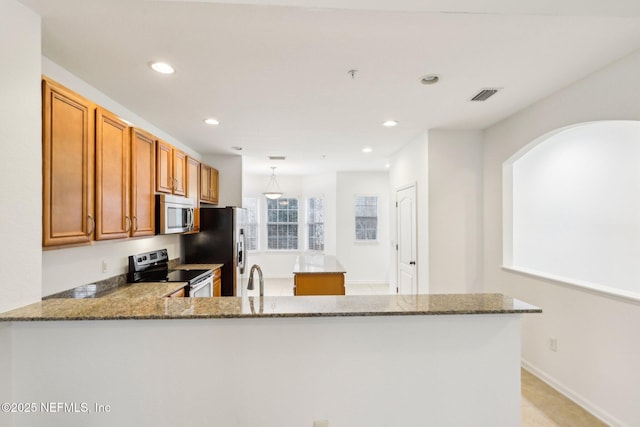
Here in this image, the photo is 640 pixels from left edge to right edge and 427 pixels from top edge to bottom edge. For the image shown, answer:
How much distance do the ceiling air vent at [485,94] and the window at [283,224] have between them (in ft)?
18.4

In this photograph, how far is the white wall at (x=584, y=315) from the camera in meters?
2.09

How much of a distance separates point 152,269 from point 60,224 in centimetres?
182

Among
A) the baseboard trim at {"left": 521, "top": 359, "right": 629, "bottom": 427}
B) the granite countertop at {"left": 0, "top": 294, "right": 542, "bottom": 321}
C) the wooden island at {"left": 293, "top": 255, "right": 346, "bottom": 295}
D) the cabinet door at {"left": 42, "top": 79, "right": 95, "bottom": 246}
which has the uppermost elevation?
the cabinet door at {"left": 42, "top": 79, "right": 95, "bottom": 246}

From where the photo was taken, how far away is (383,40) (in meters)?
1.84

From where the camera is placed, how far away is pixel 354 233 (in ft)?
24.0

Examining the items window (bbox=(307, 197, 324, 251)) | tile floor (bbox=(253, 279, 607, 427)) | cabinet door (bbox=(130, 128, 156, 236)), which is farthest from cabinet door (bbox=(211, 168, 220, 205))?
tile floor (bbox=(253, 279, 607, 427))

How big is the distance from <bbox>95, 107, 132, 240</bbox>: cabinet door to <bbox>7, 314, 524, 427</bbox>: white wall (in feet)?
3.06

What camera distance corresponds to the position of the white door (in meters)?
4.23

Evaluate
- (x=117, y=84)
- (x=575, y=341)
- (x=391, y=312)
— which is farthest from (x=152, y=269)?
(x=575, y=341)

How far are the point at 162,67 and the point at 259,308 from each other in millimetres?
1825

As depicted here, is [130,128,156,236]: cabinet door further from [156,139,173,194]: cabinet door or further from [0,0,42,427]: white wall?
[0,0,42,427]: white wall

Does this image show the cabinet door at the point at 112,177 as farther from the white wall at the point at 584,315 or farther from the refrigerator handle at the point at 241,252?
the white wall at the point at 584,315

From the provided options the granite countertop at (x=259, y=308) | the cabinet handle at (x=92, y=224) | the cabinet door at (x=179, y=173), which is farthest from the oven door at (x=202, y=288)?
the granite countertop at (x=259, y=308)

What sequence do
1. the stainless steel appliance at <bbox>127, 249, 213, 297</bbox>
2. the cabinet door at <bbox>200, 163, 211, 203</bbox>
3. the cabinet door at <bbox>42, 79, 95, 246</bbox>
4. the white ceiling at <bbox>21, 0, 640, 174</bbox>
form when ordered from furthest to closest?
1. the cabinet door at <bbox>200, 163, 211, 203</bbox>
2. the stainless steel appliance at <bbox>127, 249, 213, 297</bbox>
3. the cabinet door at <bbox>42, 79, 95, 246</bbox>
4. the white ceiling at <bbox>21, 0, 640, 174</bbox>
